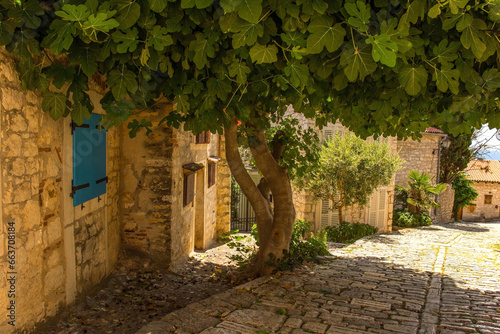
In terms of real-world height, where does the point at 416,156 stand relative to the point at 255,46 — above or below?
below

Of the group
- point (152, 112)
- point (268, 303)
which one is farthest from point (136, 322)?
point (152, 112)

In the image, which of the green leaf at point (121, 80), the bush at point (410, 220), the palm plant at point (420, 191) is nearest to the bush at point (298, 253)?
the green leaf at point (121, 80)

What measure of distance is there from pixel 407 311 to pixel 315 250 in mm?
3219

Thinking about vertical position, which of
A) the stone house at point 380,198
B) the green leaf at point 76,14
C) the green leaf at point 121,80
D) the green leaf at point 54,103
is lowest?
the stone house at point 380,198

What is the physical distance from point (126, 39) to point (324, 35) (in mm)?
1352

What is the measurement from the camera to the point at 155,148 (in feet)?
20.5

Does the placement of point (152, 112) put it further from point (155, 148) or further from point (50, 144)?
point (50, 144)

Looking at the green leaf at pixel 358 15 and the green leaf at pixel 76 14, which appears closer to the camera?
the green leaf at pixel 358 15

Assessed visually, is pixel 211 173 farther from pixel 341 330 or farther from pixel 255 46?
pixel 255 46

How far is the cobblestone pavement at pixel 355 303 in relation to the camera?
12.0 ft

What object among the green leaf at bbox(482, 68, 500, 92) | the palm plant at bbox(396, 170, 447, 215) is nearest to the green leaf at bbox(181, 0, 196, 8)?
the green leaf at bbox(482, 68, 500, 92)

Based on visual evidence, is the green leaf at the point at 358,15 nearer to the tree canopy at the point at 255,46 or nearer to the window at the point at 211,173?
the tree canopy at the point at 255,46

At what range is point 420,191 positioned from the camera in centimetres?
1756

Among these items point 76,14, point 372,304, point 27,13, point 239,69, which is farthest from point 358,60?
point 372,304
